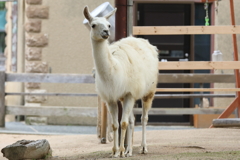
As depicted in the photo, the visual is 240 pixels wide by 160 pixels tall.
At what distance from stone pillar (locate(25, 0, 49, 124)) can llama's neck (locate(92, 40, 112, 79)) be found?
7094mm

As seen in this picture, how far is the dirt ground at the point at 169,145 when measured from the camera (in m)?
5.84

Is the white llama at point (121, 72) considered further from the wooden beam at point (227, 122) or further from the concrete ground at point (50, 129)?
the concrete ground at point (50, 129)

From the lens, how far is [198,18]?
13031mm

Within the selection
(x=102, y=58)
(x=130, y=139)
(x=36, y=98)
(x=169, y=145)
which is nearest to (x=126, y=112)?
(x=130, y=139)

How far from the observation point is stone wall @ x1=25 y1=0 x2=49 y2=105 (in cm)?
1271

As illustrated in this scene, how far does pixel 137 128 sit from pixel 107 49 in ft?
21.2

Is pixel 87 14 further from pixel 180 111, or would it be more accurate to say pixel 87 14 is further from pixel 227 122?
pixel 180 111

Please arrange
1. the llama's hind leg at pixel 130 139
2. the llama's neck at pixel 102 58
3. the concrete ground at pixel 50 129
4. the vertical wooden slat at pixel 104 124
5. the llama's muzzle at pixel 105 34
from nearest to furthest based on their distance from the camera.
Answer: the llama's muzzle at pixel 105 34
the llama's neck at pixel 102 58
the llama's hind leg at pixel 130 139
the vertical wooden slat at pixel 104 124
the concrete ground at pixel 50 129

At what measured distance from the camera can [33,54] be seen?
12727 millimetres

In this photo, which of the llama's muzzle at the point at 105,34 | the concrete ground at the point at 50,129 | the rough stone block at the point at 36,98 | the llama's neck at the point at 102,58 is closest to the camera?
the llama's muzzle at the point at 105,34

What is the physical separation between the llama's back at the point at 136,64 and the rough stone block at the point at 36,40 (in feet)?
20.2

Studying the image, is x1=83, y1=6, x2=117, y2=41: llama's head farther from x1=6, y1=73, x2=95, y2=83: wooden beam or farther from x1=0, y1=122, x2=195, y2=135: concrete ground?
x1=6, y1=73, x2=95, y2=83: wooden beam

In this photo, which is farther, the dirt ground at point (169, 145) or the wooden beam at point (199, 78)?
the wooden beam at point (199, 78)

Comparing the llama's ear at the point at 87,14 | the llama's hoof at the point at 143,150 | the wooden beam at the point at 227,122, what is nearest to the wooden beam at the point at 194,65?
the wooden beam at the point at 227,122
